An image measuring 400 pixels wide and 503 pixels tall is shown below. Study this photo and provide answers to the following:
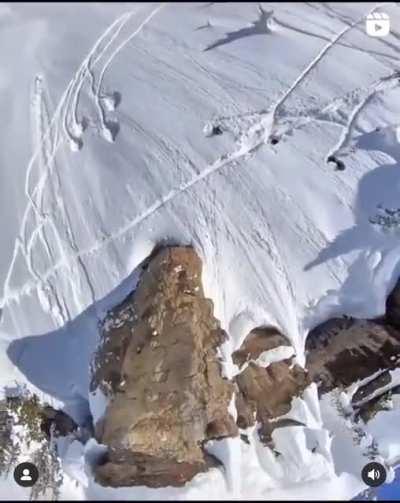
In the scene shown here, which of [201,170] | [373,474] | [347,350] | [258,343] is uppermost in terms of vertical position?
[201,170]

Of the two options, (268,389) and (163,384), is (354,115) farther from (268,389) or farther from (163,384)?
(163,384)

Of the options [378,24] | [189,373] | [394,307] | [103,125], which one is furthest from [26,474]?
[378,24]

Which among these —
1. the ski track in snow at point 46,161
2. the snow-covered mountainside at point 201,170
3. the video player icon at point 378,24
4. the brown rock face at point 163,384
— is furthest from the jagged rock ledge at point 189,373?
the video player icon at point 378,24

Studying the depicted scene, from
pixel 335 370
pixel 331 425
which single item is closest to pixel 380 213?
pixel 335 370

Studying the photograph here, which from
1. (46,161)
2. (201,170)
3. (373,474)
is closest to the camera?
(373,474)

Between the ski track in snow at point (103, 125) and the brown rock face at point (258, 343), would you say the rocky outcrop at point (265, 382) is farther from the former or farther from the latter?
the ski track in snow at point (103, 125)

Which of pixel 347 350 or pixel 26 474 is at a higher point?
pixel 26 474
